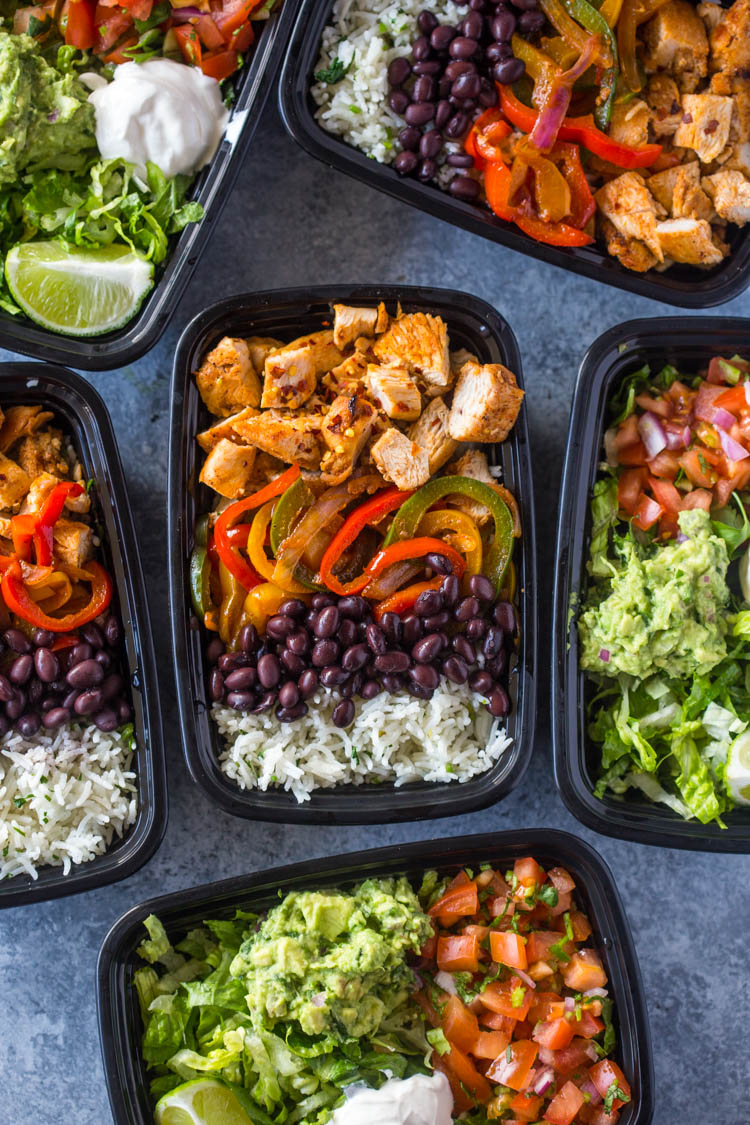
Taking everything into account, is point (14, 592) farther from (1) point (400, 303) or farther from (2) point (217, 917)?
(1) point (400, 303)

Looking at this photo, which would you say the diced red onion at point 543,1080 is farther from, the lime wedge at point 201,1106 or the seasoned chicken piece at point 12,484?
the seasoned chicken piece at point 12,484

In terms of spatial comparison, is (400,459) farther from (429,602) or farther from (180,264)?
(180,264)

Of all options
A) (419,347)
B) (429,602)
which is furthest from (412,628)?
(419,347)

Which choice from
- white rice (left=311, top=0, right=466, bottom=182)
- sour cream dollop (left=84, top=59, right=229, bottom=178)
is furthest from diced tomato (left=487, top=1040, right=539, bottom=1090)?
sour cream dollop (left=84, top=59, right=229, bottom=178)

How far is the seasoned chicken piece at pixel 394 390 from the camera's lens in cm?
280

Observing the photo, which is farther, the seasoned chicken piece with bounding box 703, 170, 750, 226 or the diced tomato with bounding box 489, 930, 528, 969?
the seasoned chicken piece with bounding box 703, 170, 750, 226

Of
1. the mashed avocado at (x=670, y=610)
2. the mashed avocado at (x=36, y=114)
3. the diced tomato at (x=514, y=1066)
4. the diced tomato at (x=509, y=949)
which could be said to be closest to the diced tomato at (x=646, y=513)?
the mashed avocado at (x=670, y=610)

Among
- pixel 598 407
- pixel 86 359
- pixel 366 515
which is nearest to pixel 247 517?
pixel 366 515

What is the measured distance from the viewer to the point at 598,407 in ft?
9.56

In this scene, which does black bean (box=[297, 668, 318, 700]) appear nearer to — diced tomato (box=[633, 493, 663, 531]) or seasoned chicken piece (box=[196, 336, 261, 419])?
seasoned chicken piece (box=[196, 336, 261, 419])

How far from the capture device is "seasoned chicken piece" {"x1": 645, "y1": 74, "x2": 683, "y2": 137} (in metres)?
3.07

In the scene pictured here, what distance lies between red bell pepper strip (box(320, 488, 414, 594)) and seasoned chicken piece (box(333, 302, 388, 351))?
48 centimetres

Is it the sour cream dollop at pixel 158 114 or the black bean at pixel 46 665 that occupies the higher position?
the sour cream dollop at pixel 158 114

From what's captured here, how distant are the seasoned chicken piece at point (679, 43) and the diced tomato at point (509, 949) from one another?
8.94ft
